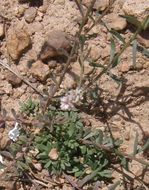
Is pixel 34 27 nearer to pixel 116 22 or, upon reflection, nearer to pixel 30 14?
pixel 30 14

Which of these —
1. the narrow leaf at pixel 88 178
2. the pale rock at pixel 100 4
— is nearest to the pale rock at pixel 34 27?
the pale rock at pixel 100 4

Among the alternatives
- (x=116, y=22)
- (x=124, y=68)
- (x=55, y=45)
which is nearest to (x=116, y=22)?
(x=116, y=22)

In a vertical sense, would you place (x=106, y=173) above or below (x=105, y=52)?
below

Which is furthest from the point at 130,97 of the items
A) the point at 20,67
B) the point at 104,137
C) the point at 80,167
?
the point at 20,67

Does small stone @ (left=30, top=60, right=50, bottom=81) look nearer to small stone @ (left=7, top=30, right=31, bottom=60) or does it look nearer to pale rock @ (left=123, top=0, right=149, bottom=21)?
small stone @ (left=7, top=30, right=31, bottom=60)

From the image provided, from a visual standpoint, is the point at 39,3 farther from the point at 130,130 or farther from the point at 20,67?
the point at 130,130

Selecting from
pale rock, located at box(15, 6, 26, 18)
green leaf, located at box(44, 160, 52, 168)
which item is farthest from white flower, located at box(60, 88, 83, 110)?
pale rock, located at box(15, 6, 26, 18)

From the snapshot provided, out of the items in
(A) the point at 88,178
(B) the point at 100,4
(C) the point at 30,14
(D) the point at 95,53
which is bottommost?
(A) the point at 88,178
